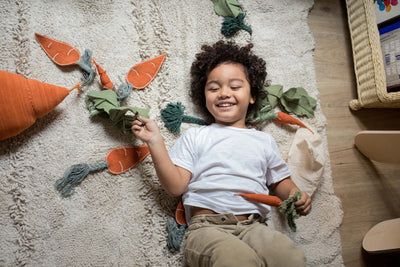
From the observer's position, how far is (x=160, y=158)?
31.7 inches

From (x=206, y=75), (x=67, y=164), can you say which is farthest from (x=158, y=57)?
(x=67, y=164)

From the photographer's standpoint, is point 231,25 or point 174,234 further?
point 231,25

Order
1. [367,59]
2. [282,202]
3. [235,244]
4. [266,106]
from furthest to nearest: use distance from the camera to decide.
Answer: [367,59] → [266,106] → [282,202] → [235,244]

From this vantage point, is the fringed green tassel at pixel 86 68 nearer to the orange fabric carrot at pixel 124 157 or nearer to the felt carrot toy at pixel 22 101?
the felt carrot toy at pixel 22 101

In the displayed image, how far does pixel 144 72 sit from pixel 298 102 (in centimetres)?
63

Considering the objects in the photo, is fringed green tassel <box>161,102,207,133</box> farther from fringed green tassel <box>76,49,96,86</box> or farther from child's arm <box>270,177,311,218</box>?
child's arm <box>270,177,311,218</box>

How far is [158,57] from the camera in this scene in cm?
100

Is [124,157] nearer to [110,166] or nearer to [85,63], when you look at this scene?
[110,166]

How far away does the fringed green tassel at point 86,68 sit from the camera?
0.91 metres

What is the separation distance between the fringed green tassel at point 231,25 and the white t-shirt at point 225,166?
0.40 meters

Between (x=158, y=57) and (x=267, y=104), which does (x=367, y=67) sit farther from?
(x=158, y=57)

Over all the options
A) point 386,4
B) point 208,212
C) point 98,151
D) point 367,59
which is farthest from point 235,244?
point 386,4

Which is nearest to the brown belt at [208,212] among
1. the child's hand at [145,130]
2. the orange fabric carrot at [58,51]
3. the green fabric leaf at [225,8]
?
the child's hand at [145,130]

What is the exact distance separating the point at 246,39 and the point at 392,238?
939mm
